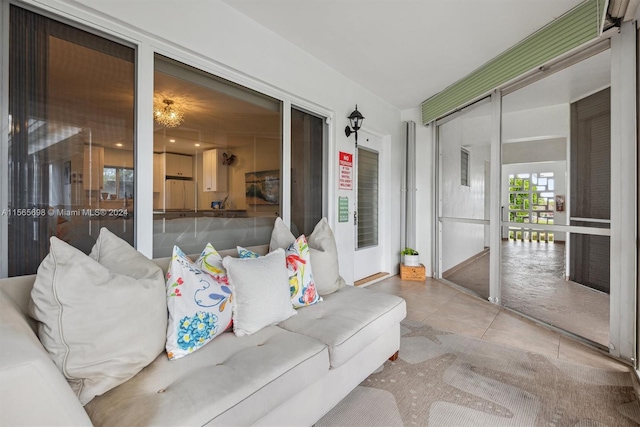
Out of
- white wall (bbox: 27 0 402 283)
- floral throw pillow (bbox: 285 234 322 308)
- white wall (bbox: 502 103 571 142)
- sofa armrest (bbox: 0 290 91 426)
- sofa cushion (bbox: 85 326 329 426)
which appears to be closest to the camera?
sofa armrest (bbox: 0 290 91 426)

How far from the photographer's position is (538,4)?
2408mm

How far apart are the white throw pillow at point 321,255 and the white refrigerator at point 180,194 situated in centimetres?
67

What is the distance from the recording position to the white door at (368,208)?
166 inches

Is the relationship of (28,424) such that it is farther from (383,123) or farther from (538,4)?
(383,123)

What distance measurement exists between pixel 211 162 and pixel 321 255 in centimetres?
114

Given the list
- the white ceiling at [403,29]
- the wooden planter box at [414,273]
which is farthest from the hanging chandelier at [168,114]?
the wooden planter box at [414,273]

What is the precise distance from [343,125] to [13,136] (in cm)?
291

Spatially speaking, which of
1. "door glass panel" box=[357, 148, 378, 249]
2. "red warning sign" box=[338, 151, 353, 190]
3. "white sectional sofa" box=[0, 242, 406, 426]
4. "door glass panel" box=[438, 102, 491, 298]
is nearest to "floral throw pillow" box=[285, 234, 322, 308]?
"white sectional sofa" box=[0, 242, 406, 426]

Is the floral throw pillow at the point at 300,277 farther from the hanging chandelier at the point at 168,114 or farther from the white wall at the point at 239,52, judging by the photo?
the hanging chandelier at the point at 168,114

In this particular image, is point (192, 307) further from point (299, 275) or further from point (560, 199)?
point (560, 199)

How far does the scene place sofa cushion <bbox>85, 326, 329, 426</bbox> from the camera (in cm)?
101

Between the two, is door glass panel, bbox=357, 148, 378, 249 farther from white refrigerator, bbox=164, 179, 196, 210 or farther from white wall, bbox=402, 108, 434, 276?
white refrigerator, bbox=164, 179, 196, 210

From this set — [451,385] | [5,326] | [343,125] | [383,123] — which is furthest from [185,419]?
[383,123]

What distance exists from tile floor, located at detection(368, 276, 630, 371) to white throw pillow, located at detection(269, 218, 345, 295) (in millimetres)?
1204
